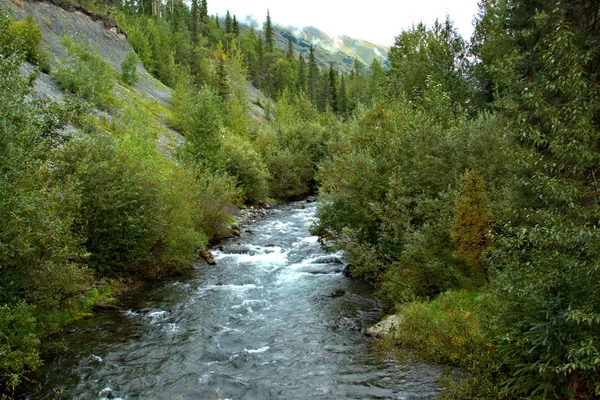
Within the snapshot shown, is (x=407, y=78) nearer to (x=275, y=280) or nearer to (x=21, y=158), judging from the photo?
(x=275, y=280)

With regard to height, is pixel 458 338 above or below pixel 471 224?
below

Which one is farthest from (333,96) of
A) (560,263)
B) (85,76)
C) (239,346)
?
(560,263)

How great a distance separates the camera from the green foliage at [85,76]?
39.7 m

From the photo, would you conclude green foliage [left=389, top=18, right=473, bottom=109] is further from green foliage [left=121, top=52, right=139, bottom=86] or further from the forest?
green foliage [left=121, top=52, right=139, bottom=86]

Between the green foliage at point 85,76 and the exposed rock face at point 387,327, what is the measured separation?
33808mm

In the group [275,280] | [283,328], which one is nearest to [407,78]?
[275,280]

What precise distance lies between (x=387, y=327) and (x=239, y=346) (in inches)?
199

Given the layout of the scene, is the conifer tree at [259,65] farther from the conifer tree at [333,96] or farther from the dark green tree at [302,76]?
the conifer tree at [333,96]

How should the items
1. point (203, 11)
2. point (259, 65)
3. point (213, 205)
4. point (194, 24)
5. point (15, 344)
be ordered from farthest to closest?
1. point (203, 11)
2. point (259, 65)
3. point (194, 24)
4. point (213, 205)
5. point (15, 344)

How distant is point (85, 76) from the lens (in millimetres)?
41250

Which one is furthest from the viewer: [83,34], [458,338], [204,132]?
[83,34]

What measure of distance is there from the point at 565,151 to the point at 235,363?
407 inches

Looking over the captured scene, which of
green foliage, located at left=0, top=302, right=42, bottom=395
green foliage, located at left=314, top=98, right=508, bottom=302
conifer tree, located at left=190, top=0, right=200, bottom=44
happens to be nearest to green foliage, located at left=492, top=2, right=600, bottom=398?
green foliage, located at left=314, top=98, right=508, bottom=302

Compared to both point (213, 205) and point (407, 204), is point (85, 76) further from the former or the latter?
point (407, 204)
